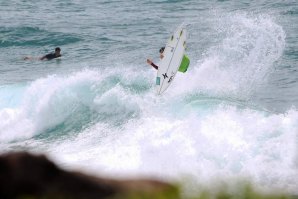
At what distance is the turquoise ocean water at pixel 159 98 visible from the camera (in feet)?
42.6

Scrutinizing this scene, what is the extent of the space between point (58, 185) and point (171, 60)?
13.7 metres


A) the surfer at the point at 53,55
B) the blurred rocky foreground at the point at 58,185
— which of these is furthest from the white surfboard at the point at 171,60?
the blurred rocky foreground at the point at 58,185

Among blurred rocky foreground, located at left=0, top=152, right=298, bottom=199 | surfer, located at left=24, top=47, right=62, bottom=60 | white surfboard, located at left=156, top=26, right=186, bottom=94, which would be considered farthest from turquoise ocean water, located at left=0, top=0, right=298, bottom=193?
blurred rocky foreground, located at left=0, top=152, right=298, bottom=199

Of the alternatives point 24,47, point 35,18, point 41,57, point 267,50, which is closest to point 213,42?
point 267,50

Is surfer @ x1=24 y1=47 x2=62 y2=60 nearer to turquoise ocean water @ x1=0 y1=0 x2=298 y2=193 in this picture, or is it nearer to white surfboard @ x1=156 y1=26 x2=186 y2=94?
turquoise ocean water @ x1=0 y1=0 x2=298 y2=193

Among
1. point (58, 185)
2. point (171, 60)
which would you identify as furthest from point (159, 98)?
point (58, 185)

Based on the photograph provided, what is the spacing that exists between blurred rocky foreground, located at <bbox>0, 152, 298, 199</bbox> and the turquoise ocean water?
144 inches

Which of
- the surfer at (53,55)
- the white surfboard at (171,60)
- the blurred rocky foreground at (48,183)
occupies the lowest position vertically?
the surfer at (53,55)

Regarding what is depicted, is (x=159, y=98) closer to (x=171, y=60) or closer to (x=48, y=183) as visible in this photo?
(x=171, y=60)

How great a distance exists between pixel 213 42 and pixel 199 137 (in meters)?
10.6

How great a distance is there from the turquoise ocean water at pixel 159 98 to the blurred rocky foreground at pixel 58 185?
3.66 metres

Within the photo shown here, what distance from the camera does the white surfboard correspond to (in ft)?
54.7

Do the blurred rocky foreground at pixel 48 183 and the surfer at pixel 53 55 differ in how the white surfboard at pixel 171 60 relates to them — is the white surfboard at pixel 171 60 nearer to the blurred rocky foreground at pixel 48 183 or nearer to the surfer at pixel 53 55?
the surfer at pixel 53 55

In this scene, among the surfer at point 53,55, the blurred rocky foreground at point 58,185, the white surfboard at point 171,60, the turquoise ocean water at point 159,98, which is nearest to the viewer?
the blurred rocky foreground at point 58,185
